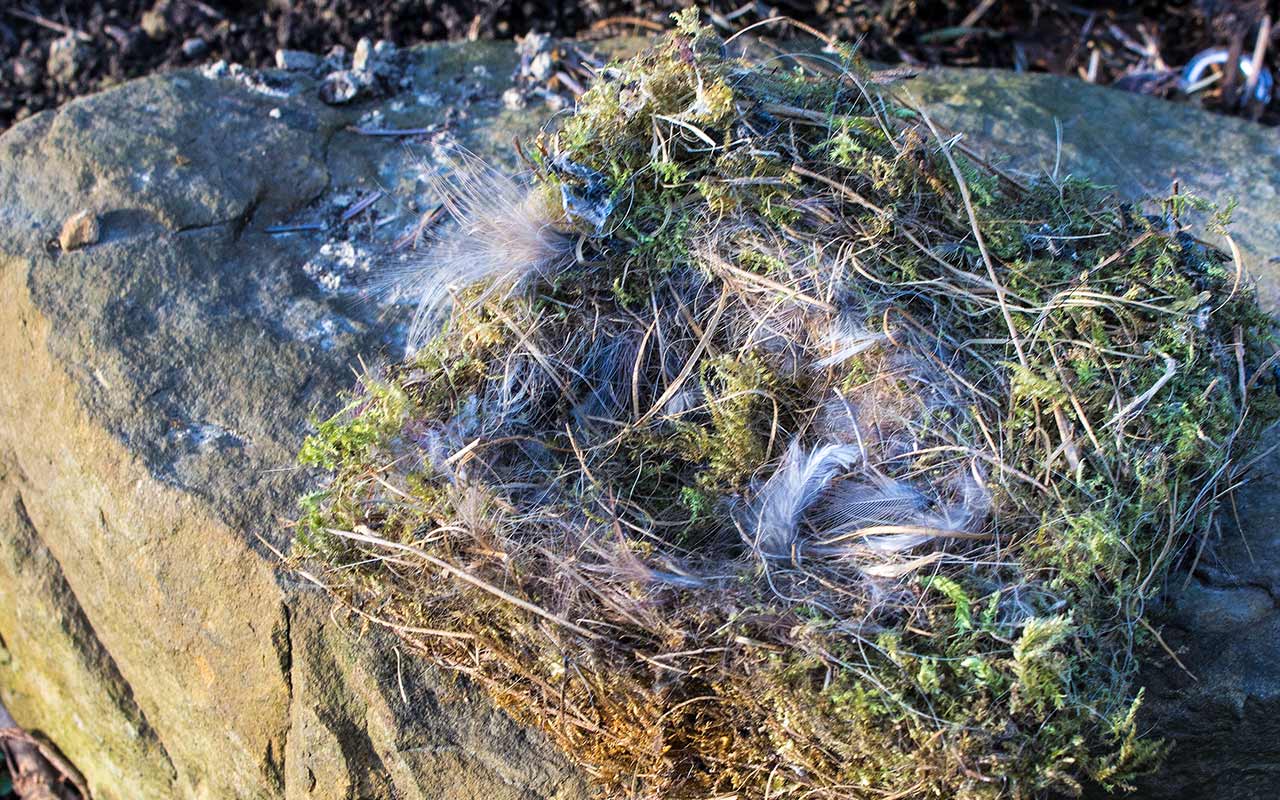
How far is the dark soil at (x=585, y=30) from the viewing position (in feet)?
13.6

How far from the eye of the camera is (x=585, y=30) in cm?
418

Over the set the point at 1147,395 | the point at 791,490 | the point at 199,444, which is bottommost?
the point at 199,444

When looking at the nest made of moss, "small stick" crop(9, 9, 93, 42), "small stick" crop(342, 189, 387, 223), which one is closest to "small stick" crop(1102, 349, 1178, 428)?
the nest made of moss

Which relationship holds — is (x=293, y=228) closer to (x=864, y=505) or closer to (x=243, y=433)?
(x=243, y=433)

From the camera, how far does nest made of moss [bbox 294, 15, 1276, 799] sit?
6.60 feet

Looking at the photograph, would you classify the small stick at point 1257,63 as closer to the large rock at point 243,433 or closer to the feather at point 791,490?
the large rock at point 243,433

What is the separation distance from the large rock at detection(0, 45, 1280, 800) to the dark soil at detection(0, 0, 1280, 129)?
0.61m

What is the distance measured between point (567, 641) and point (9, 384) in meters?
1.80

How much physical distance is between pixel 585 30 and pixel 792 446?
2.46 meters

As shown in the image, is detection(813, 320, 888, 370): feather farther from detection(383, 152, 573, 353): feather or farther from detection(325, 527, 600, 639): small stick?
detection(325, 527, 600, 639): small stick

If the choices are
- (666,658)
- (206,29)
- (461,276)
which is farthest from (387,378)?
(206,29)

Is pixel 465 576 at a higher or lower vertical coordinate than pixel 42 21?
lower

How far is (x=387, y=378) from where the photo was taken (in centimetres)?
254

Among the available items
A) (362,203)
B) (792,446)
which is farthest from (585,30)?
(792,446)
